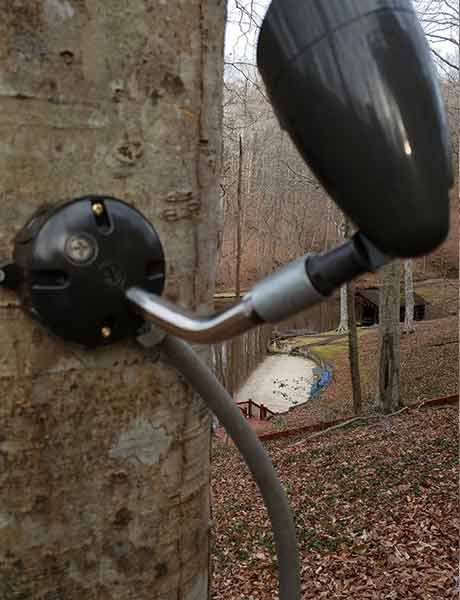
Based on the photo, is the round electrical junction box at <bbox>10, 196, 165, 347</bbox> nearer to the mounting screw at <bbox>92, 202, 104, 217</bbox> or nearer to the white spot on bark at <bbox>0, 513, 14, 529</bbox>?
the mounting screw at <bbox>92, 202, 104, 217</bbox>

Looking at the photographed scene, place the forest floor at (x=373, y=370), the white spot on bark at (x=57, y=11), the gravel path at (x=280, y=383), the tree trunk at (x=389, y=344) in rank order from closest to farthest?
the white spot on bark at (x=57, y=11) → the tree trunk at (x=389, y=344) → the forest floor at (x=373, y=370) → the gravel path at (x=280, y=383)

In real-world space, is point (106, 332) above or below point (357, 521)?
above

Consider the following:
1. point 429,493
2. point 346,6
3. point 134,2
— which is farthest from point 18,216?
point 429,493

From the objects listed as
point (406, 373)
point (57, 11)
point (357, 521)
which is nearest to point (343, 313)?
point (406, 373)

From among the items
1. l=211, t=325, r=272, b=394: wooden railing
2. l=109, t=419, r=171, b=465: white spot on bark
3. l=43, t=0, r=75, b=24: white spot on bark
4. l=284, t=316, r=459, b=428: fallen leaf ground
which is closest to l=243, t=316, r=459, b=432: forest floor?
→ l=284, t=316, r=459, b=428: fallen leaf ground

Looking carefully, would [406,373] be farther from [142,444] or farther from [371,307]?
[142,444]

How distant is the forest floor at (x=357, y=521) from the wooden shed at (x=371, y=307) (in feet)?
58.2

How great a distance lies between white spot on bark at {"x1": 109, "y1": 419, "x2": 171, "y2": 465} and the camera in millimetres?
701

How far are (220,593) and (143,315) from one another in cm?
455

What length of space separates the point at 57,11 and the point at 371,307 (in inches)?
1066

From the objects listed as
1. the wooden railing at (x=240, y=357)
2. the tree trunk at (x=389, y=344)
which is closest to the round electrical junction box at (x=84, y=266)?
the tree trunk at (x=389, y=344)

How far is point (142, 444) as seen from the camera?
2.35 ft

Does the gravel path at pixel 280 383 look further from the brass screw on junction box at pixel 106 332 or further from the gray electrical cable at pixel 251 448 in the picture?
the brass screw on junction box at pixel 106 332

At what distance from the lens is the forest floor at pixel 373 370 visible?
13.4 m
